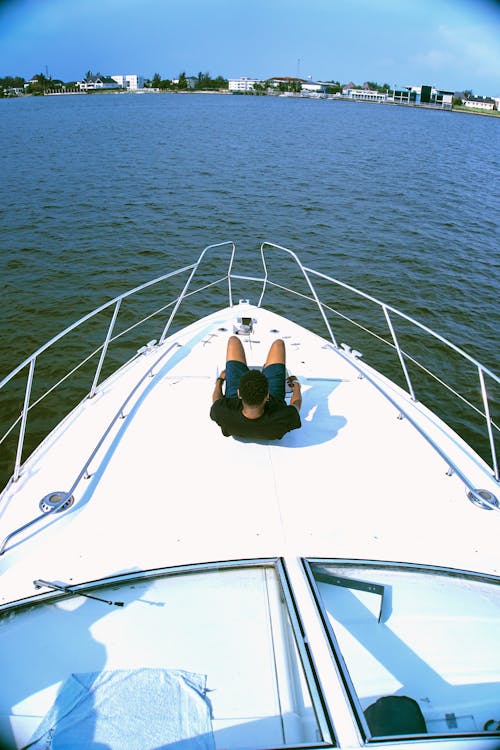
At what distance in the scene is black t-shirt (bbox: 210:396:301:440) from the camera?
3420mm

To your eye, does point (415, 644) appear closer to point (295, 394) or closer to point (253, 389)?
point (253, 389)

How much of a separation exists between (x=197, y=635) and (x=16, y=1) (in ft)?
10.5

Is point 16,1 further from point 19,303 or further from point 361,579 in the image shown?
point 19,303

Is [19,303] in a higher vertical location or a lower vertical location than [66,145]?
lower

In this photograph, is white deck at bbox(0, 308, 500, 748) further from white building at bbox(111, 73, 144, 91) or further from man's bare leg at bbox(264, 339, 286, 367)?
white building at bbox(111, 73, 144, 91)

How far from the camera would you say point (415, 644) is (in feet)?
7.33

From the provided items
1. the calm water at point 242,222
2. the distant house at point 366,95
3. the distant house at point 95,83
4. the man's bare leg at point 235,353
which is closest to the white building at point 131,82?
the distant house at point 95,83

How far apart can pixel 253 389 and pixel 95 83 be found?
177m

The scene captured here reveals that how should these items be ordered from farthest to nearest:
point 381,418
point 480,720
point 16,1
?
point 381,418, point 16,1, point 480,720

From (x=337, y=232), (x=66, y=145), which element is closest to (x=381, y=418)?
(x=337, y=232)

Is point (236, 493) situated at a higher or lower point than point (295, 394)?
lower

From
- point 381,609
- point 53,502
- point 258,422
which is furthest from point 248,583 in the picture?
point 53,502

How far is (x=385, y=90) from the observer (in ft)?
471

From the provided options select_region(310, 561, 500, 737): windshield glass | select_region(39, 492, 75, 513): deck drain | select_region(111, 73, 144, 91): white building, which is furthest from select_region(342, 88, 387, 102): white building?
select_region(310, 561, 500, 737): windshield glass
